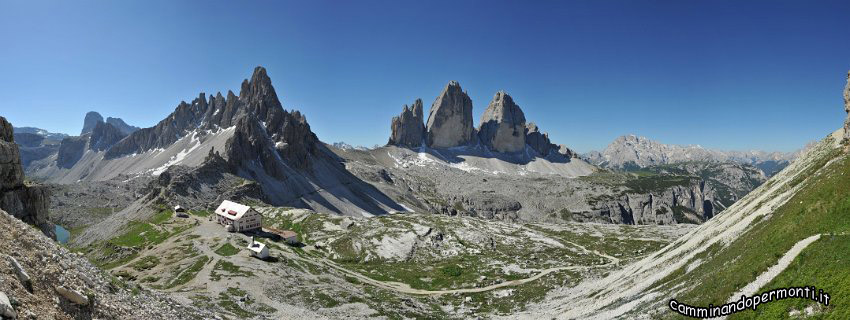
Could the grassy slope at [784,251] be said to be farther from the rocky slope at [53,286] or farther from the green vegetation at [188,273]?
the green vegetation at [188,273]

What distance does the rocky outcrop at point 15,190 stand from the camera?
141 ft

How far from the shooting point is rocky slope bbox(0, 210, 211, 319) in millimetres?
18172

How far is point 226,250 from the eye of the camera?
3597 inches

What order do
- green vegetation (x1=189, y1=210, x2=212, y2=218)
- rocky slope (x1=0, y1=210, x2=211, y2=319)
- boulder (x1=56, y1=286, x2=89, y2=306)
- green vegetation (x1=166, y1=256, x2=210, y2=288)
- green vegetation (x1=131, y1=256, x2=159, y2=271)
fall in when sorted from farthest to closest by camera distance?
1. green vegetation (x1=189, y1=210, x2=212, y2=218)
2. green vegetation (x1=131, y1=256, x2=159, y2=271)
3. green vegetation (x1=166, y1=256, x2=210, y2=288)
4. boulder (x1=56, y1=286, x2=89, y2=306)
5. rocky slope (x1=0, y1=210, x2=211, y2=319)

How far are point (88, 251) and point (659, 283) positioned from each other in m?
128

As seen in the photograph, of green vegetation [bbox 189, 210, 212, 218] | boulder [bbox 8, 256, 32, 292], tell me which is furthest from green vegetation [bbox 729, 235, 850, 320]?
green vegetation [bbox 189, 210, 212, 218]

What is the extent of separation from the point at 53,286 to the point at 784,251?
48.5 metres

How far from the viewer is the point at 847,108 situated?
61562 mm

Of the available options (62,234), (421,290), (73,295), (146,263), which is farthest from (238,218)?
(73,295)

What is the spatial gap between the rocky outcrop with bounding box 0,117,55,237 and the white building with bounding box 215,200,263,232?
212 ft

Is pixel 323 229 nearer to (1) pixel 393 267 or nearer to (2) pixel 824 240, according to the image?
(1) pixel 393 267

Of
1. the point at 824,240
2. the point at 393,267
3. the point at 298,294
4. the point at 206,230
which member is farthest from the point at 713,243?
the point at 206,230

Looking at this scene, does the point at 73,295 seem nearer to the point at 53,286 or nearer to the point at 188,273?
the point at 53,286

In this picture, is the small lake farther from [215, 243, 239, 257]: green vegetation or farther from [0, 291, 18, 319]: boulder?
[0, 291, 18, 319]: boulder
